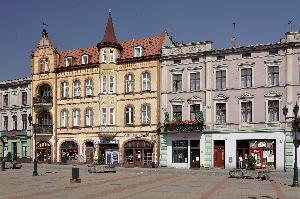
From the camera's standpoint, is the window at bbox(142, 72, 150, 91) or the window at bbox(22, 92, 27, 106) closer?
the window at bbox(142, 72, 150, 91)

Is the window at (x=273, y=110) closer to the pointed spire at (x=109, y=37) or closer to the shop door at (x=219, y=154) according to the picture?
the shop door at (x=219, y=154)

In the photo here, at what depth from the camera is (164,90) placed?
44281mm

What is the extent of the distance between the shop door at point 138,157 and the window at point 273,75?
15.6m

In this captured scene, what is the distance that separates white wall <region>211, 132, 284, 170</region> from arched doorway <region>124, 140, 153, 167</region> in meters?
7.65

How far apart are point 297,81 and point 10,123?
37.5 metres

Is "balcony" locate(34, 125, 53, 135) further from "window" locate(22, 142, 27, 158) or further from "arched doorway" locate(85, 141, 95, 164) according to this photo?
"arched doorway" locate(85, 141, 95, 164)

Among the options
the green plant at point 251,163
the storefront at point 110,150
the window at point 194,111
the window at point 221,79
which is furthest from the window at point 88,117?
the green plant at point 251,163

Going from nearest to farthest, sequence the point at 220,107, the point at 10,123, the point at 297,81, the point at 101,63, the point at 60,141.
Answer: the point at 297,81, the point at 220,107, the point at 101,63, the point at 60,141, the point at 10,123

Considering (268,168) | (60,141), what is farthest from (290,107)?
(60,141)

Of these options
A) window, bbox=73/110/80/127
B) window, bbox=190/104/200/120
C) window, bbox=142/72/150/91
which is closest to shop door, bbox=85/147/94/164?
window, bbox=73/110/80/127

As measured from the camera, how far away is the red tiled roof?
46281 mm

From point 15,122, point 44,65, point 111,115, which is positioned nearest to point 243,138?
point 111,115

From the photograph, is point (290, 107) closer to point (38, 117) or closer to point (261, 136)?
point (261, 136)

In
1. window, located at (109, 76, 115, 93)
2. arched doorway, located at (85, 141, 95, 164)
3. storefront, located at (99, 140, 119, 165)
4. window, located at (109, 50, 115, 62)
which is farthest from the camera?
arched doorway, located at (85, 141, 95, 164)
